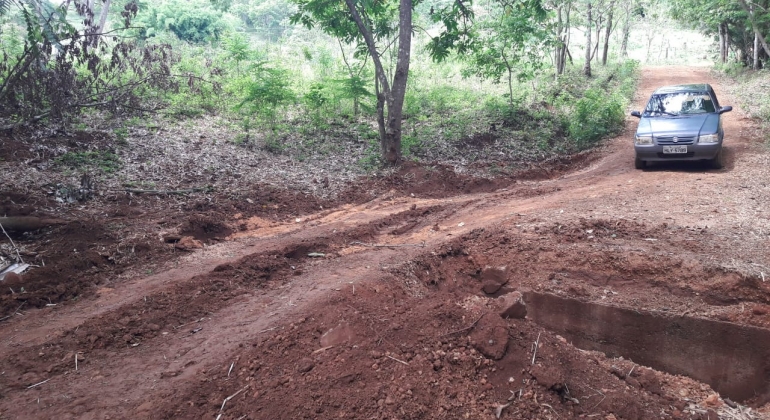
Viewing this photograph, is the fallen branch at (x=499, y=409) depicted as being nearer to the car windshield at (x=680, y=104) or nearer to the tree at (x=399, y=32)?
the tree at (x=399, y=32)

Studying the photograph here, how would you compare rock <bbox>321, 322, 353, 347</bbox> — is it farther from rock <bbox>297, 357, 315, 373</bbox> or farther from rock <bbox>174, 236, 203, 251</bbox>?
rock <bbox>174, 236, 203, 251</bbox>

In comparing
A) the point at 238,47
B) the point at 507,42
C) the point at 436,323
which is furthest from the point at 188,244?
the point at 507,42

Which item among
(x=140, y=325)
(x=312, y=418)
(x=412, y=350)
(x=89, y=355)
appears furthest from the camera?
(x=140, y=325)

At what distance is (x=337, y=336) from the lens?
3.99 m

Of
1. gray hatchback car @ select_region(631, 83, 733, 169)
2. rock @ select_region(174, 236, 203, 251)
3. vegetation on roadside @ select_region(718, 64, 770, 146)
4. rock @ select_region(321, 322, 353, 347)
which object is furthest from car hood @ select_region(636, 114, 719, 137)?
rock @ select_region(174, 236, 203, 251)

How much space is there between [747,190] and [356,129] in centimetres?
930

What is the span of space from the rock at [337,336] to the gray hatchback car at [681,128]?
8207mm

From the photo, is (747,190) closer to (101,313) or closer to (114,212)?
(101,313)

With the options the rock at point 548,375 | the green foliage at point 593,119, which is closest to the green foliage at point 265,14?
the green foliage at point 593,119

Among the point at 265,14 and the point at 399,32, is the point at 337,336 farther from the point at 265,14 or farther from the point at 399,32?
the point at 265,14

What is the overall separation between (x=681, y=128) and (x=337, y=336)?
872 centimetres

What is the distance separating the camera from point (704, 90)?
10.0m

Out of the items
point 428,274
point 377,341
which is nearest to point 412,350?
point 377,341

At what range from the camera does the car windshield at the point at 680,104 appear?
9641mm
